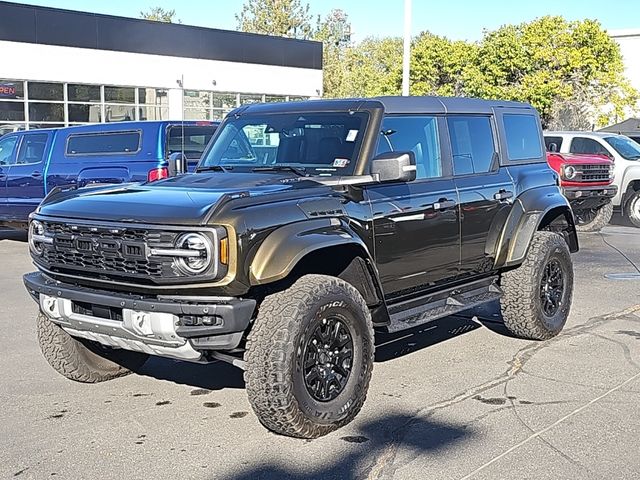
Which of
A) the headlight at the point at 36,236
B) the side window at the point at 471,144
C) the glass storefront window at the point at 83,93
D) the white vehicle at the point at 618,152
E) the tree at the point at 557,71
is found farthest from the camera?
the tree at the point at 557,71

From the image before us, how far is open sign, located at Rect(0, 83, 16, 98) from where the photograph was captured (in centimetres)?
2656

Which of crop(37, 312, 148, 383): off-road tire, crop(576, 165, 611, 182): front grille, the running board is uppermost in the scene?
crop(576, 165, 611, 182): front grille

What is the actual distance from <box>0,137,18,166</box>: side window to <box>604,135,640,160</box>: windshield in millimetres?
10842

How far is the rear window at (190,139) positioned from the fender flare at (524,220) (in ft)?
18.4

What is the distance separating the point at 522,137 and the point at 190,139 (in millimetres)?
5613

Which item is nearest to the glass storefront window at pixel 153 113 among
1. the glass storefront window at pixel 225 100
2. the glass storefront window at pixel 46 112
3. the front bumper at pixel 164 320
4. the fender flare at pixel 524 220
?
the glass storefront window at pixel 225 100

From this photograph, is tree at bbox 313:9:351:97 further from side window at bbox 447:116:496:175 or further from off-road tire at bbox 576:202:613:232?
side window at bbox 447:116:496:175

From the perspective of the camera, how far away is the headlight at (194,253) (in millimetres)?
4414

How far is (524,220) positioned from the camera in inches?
268

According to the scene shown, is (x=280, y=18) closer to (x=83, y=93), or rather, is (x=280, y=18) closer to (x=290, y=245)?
(x=83, y=93)

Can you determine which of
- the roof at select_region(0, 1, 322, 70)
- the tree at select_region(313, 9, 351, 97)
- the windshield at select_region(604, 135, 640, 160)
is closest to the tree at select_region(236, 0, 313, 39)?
the tree at select_region(313, 9, 351, 97)

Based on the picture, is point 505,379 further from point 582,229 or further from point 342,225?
point 582,229

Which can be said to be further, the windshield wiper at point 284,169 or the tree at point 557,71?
the tree at point 557,71

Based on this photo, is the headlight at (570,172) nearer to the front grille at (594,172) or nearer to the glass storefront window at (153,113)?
the front grille at (594,172)
